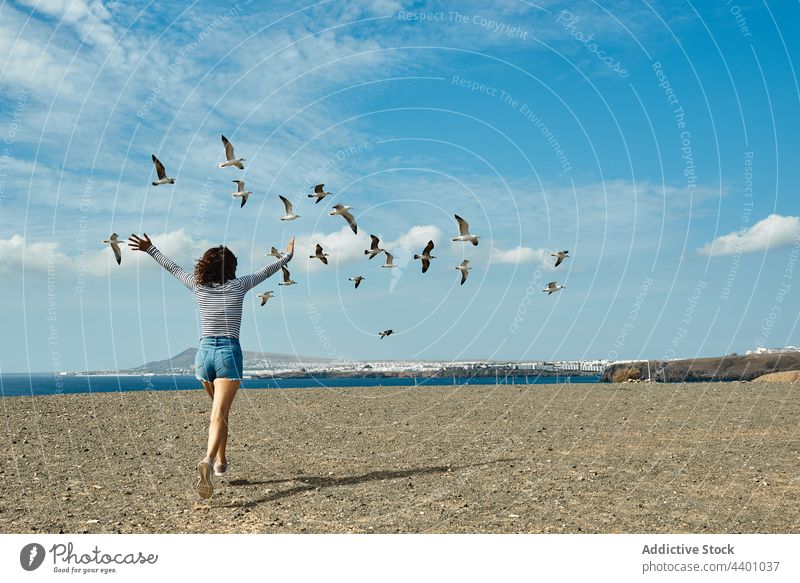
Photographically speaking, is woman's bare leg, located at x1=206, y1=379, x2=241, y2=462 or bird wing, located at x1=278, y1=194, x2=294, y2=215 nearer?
woman's bare leg, located at x1=206, y1=379, x2=241, y2=462

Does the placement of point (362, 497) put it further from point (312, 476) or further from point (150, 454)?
point (150, 454)

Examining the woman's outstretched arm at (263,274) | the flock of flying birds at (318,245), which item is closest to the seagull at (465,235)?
the flock of flying birds at (318,245)

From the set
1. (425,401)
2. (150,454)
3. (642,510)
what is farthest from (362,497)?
(425,401)

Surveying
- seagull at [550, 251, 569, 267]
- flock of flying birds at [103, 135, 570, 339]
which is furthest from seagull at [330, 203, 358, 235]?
seagull at [550, 251, 569, 267]

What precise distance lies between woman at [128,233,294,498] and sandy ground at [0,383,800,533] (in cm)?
85

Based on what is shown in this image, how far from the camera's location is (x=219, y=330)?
368 inches

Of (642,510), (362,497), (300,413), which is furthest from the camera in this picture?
(300,413)

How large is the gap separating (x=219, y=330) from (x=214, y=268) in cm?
78

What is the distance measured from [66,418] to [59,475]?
300 inches

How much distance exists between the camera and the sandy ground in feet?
28.2

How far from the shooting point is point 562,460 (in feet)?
41.6

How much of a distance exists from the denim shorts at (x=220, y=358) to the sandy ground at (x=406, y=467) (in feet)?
5.31

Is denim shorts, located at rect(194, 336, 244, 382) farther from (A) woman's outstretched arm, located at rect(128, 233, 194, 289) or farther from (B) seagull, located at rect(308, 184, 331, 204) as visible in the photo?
(B) seagull, located at rect(308, 184, 331, 204)

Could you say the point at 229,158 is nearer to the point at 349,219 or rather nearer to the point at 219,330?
the point at 349,219
